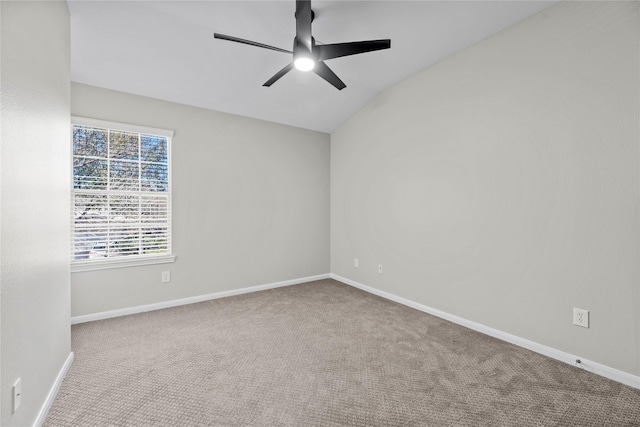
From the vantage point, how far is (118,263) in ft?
9.99

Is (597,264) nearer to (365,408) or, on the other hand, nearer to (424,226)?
(424,226)

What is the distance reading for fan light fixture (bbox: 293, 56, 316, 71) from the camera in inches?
81.2

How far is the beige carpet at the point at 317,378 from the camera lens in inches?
63.7

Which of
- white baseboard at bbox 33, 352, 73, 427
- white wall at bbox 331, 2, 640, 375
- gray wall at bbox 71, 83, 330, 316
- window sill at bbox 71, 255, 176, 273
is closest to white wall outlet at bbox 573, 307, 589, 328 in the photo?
white wall at bbox 331, 2, 640, 375

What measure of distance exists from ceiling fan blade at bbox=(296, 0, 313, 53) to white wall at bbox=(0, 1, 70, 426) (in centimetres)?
142

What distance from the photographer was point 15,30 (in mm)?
1258

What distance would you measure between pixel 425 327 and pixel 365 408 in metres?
1.39

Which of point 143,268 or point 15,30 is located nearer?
point 15,30

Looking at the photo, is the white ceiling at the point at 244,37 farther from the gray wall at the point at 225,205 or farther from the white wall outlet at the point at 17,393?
the white wall outlet at the point at 17,393

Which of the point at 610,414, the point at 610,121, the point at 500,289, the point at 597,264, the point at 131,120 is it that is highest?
the point at 131,120

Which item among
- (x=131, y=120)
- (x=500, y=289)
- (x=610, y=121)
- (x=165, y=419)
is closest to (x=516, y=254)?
(x=500, y=289)

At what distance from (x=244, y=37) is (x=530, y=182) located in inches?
111

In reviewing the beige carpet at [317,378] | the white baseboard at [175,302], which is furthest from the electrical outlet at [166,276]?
the beige carpet at [317,378]

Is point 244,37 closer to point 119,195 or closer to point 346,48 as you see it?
point 346,48
